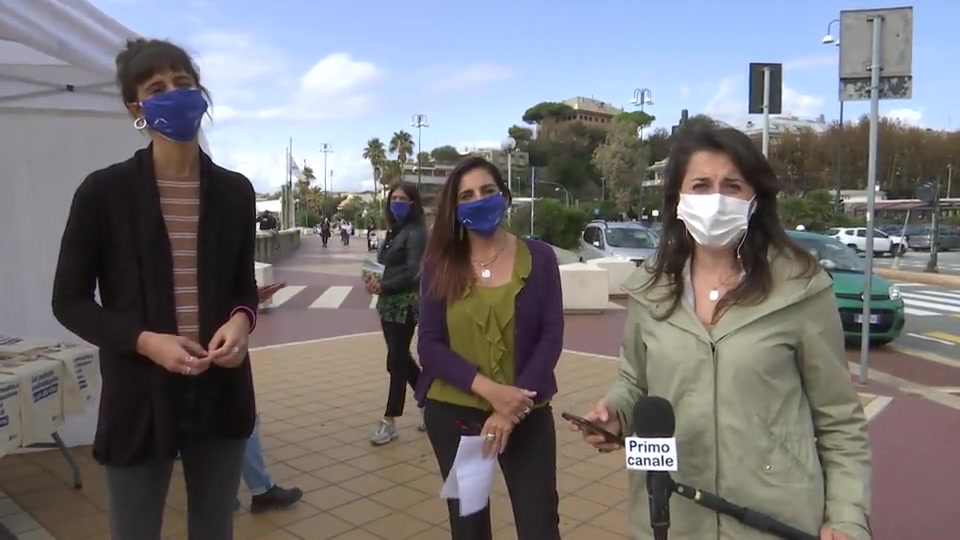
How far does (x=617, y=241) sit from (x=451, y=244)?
51.2ft

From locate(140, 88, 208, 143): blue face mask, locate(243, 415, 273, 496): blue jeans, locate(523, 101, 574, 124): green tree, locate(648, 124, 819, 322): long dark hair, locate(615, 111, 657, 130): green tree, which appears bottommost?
locate(243, 415, 273, 496): blue jeans

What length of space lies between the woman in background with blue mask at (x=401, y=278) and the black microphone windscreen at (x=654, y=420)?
3513mm

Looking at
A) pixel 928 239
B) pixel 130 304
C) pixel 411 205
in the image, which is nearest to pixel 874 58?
pixel 411 205

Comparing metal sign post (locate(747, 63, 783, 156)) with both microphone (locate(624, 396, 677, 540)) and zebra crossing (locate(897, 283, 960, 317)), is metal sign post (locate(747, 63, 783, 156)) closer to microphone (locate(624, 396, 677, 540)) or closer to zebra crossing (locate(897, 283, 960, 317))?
zebra crossing (locate(897, 283, 960, 317))

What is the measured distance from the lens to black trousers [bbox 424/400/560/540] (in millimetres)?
2705

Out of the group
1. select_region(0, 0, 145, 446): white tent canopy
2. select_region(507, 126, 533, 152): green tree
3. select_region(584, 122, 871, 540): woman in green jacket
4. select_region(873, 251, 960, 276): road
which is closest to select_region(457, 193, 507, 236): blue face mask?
select_region(584, 122, 871, 540): woman in green jacket

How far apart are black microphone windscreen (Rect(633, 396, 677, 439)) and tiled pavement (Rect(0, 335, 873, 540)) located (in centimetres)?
255

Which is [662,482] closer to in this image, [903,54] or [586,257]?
[903,54]

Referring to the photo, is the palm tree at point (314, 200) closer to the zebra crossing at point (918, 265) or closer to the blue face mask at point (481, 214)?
the zebra crossing at point (918, 265)

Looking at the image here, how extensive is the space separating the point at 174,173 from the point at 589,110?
13132 cm

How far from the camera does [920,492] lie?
4676 millimetres

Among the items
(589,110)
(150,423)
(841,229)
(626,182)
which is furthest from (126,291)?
(589,110)

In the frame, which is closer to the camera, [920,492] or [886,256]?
[920,492]

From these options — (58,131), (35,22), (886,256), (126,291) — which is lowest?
(886,256)
